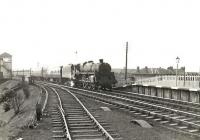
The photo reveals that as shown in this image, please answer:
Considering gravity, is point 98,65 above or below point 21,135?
above

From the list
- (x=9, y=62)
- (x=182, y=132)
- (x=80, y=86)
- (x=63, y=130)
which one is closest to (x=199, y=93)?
(x=182, y=132)

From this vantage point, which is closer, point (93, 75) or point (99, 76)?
point (99, 76)

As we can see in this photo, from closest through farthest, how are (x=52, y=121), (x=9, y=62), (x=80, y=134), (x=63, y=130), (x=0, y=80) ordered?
1. (x=80, y=134)
2. (x=63, y=130)
3. (x=52, y=121)
4. (x=0, y=80)
5. (x=9, y=62)

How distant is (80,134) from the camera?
1067cm

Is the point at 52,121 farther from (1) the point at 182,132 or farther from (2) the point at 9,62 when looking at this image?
(2) the point at 9,62

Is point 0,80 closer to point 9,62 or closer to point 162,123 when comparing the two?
point 9,62

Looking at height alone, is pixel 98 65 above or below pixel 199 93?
above

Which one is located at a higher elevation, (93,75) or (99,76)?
(93,75)

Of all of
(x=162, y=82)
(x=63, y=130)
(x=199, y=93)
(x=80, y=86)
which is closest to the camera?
(x=63, y=130)

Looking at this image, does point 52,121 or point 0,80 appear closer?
point 52,121

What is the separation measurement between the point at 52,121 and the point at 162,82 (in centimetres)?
2258

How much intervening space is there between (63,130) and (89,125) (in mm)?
1401

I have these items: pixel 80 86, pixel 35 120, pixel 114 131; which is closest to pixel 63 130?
pixel 114 131

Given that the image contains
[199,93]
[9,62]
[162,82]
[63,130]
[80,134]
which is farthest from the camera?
[9,62]
